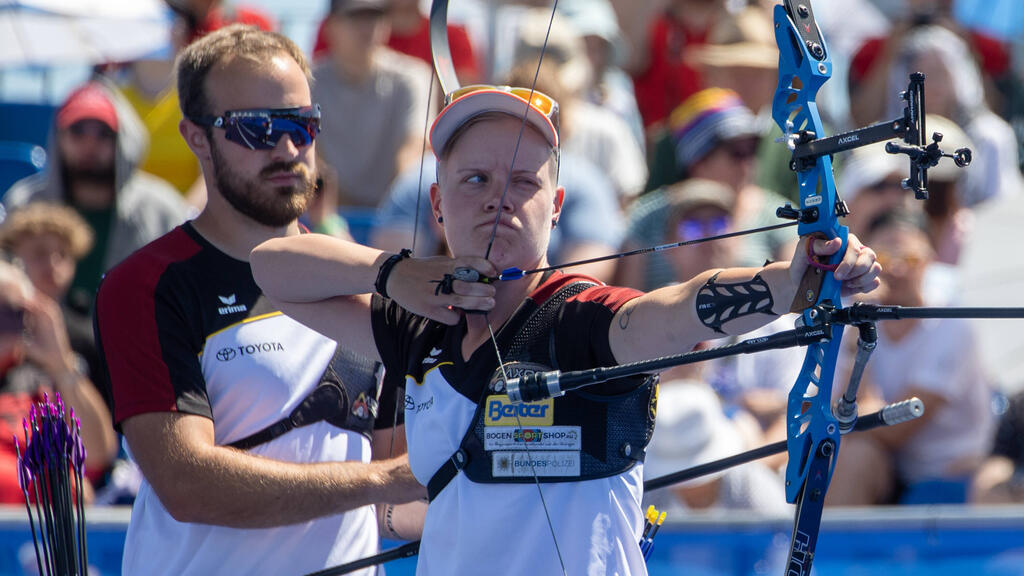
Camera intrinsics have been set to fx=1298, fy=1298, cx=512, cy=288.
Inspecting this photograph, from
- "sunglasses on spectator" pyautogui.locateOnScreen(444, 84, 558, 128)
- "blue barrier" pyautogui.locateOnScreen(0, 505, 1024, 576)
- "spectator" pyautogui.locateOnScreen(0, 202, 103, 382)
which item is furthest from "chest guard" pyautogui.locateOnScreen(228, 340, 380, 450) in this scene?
"spectator" pyautogui.locateOnScreen(0, 202, 103, 382)

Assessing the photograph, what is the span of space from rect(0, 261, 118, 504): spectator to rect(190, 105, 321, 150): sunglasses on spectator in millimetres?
2374

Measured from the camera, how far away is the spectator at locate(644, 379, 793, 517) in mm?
4891

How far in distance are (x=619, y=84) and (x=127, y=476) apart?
3.75 metres

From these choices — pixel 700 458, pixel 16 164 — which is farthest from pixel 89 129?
pixel 700 458

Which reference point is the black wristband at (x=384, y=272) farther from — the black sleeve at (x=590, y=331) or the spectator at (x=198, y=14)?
the spectator at (x=198, y=14)

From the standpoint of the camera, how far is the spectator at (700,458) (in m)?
4.89

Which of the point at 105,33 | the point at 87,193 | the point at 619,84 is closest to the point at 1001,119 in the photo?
the point at 619,84

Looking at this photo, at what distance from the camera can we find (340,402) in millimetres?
2971

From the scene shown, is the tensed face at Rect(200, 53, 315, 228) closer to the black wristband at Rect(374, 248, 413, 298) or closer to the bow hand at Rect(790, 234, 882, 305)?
the black wristband at Rect(374, 248, 413, 298)

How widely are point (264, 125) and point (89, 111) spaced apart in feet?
12.0

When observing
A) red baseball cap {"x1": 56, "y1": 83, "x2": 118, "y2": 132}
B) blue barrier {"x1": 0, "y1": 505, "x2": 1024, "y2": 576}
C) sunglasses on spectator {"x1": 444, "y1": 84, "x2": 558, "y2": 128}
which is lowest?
sunglasses on spectator {"x1": 444, "y1": 84, "x2": 558, "y2": 128}

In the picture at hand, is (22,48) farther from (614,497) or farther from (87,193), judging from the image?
(614,497)

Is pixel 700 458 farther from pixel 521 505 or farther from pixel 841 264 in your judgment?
pixel 841 264

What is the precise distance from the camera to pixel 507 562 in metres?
2.30
